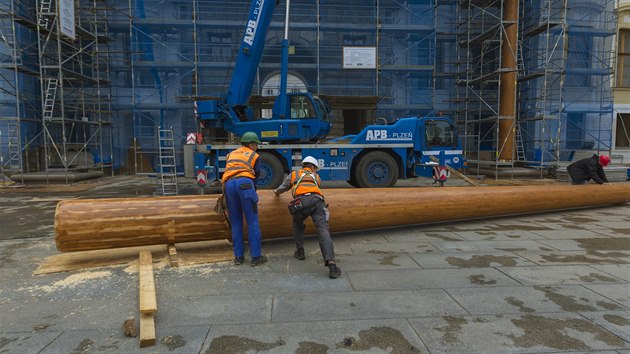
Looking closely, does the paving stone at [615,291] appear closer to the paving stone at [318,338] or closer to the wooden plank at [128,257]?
the paving stone at [318,338]

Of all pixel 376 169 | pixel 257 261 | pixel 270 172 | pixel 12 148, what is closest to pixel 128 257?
pixel 257 261

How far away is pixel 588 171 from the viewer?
376 inches

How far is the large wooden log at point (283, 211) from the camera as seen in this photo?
5.18m

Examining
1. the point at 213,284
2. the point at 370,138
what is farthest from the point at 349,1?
the point at 213,284

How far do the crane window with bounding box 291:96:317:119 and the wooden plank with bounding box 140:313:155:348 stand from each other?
897 centimetres

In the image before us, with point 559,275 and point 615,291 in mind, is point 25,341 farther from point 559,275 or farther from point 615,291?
point 615,291

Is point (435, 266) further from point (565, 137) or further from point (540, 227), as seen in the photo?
point (565, 137)

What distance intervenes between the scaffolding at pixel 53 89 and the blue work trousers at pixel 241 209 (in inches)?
463

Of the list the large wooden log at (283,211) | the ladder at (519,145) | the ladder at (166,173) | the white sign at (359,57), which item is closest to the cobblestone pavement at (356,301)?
the large wooden log at (283,211)

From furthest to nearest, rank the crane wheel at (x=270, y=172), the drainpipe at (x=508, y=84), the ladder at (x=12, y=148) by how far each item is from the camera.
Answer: the drainpipe at (x=508, y=84), the ladder at (x=12, y=148), the crane wheel at (x=270, y=172)

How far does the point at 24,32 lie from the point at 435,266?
59.7 feet

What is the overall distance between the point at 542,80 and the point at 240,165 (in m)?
16.7

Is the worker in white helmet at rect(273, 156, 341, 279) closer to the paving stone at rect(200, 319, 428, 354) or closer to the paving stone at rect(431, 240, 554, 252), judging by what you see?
the paving stone at rect(200, 319, 428, 354)

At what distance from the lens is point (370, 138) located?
453 inches
